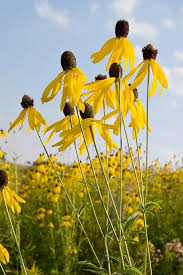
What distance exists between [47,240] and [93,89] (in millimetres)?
3059

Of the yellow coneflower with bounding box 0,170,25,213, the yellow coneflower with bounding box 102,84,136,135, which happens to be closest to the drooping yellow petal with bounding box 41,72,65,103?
the yellow coneflower with bounding box 102,84,136,135

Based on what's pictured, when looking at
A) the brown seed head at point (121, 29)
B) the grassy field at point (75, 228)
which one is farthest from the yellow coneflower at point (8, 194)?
the grassy field at point (75, 228)

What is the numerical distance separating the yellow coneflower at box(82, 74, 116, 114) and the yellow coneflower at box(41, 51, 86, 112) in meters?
0.05

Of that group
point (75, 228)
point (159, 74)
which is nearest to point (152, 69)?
point (159, 74)

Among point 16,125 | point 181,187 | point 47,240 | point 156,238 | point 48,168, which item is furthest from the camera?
point 181,187

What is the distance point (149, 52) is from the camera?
1557 mm

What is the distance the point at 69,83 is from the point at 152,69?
41cm

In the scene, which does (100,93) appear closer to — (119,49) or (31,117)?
(119,49)

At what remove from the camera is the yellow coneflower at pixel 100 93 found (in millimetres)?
1436

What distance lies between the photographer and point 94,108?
1545 millimetres

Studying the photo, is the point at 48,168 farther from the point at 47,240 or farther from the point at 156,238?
the point at 156,238

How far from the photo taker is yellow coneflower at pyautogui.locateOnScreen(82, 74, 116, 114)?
1436mm

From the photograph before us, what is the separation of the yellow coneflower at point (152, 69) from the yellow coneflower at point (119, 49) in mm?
60


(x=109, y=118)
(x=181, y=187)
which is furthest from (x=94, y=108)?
(x=181, y=187)
